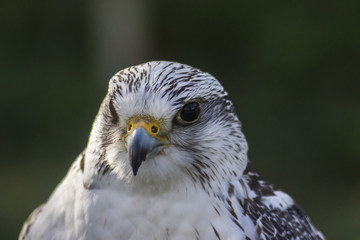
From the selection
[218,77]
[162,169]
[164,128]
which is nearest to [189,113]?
[164,128]

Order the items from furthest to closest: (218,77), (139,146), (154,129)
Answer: (218,77) → (154,129) → (139,146)

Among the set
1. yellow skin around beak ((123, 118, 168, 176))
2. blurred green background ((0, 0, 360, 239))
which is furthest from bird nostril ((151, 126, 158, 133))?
blurred green background ((0, 0, 360, 239))

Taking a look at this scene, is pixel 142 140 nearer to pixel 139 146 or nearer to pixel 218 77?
pixel 139 146

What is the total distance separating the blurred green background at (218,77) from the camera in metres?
7.52

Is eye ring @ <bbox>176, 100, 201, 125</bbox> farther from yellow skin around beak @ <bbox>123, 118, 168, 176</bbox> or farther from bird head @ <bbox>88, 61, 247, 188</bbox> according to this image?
yellow skin around beak @ <bbox>123, 118, 168, 176</bbox>

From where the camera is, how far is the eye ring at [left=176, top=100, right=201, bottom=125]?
281 centimetres

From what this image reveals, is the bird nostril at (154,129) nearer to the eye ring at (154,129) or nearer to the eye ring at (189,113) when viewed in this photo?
the eye ring at (154,129)

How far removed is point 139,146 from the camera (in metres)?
2.61

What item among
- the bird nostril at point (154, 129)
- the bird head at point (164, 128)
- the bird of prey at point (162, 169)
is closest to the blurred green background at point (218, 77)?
the bird of prey at point (162, 169)

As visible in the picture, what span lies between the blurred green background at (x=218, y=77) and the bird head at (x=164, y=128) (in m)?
3.88

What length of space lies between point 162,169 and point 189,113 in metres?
0.30

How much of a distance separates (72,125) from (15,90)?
1.55 metres

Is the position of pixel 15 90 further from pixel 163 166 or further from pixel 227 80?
pixel 163 166

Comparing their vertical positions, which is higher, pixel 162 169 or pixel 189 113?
pixel 189 113
